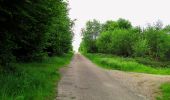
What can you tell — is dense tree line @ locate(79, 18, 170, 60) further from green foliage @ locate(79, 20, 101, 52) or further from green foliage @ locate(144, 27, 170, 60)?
green foliage @ locate(79, 20, 101, 52)

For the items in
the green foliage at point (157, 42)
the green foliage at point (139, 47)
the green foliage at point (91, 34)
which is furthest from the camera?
the green foliage at point (91, 34)

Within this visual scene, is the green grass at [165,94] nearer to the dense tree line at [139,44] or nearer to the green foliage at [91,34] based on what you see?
the dense tree line at [139,44]

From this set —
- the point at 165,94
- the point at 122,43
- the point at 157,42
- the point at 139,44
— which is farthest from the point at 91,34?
the point at 165,94

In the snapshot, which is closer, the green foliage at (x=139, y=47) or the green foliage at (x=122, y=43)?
the green foliage at (x=139, y=47)

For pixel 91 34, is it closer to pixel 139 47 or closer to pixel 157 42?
pixel 157 42

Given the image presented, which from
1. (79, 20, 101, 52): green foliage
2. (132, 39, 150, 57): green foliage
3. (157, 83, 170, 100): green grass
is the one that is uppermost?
(79, 20, 101, 52): green foliage

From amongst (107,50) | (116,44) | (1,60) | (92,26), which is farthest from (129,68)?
(92,26)

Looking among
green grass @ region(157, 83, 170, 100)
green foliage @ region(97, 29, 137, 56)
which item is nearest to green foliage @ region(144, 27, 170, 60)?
green foliage @ region(97, 29, 137, 56)

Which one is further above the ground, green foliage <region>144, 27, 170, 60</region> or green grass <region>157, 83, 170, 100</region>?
green foliage <region>144, 27, 170, 60</region>

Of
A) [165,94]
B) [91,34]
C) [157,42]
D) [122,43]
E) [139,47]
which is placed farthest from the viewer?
[91,34]

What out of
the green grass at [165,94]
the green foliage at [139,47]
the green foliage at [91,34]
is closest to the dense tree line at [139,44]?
the green foliage at [139,47]

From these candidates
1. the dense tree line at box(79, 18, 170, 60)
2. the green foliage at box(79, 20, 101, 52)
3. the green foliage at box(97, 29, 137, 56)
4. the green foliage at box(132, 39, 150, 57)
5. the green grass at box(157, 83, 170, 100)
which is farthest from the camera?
the green foliage at box(79, 20, 101, 52)

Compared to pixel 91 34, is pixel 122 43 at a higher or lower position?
lower

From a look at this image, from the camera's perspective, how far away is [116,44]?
8150 centimetres
